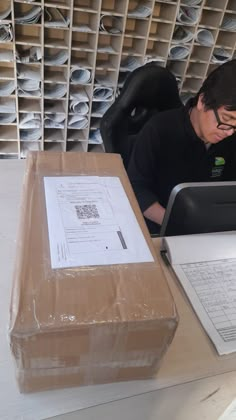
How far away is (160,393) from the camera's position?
25.2 inches

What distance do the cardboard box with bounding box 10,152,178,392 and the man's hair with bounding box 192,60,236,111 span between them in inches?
29.3

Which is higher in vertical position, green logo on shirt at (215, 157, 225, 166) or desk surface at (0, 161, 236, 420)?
desk surface at (0, 161, 236, 420)

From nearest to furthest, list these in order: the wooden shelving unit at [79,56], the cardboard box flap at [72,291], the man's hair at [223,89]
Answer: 1. the cardboard box flap at [72,291]
2. the man's hair at [223,89]
3. the wooden shelving unit at [79,56]

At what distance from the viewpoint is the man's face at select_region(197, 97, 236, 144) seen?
1181 millimetres

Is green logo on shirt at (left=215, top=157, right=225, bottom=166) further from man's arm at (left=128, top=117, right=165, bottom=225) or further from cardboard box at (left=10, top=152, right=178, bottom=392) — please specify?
cardboard box at (left=10, top=152, right=178, bottom=392)

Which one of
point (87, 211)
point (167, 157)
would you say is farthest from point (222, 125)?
point (87, 211)

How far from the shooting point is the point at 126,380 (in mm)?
633

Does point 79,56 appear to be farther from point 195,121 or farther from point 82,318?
point 82,318

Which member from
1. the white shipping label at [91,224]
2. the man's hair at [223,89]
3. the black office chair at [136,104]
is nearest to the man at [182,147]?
the man's hair at [223,89]

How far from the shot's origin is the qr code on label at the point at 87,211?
65 cm

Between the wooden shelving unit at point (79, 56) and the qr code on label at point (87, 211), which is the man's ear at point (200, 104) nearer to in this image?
the qr code on label at point (87, 211)

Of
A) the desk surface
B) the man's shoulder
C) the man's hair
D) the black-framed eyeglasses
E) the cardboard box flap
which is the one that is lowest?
the desk surface

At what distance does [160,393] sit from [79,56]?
2.12m

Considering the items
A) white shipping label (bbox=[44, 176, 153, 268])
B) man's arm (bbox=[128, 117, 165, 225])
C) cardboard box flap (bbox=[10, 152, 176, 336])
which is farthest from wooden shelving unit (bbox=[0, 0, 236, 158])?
cardboard box flap (bbox=[10, 152, 176, 336])
